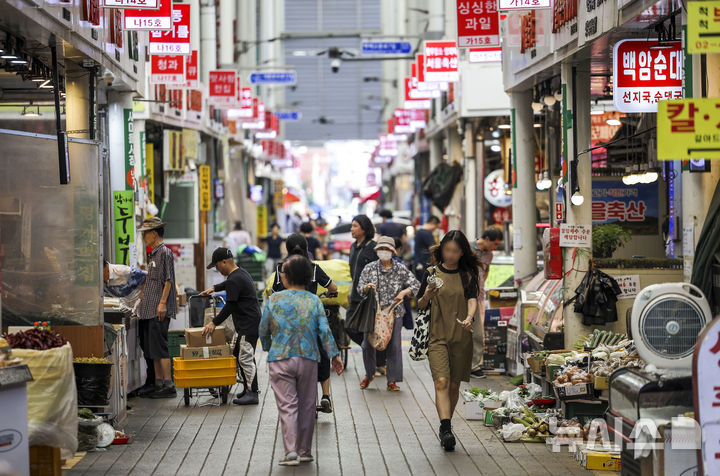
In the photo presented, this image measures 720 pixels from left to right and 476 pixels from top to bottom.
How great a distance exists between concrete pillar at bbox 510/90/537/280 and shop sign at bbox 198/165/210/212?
Answer: 11241 millimetres

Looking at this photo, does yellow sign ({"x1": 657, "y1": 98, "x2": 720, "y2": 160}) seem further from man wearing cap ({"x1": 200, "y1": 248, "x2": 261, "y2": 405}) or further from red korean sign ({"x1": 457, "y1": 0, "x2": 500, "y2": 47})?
red korean sign ({"x1": 457, "y1": 0, "x2": 500, "y2": 47})

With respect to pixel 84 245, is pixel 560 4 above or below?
above

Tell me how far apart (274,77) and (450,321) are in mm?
24970

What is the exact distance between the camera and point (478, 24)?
52.9 feet

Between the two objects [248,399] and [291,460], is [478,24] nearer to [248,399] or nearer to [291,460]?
[248,399]

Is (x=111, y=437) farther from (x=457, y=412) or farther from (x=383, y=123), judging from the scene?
(x=383, y=123)

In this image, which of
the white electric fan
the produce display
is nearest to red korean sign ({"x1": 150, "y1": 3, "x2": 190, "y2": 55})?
the produce display

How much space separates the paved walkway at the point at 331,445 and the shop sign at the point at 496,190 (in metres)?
10.9

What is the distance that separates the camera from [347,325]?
40.0ft

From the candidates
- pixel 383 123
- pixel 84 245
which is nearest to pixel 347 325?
pixel 84 245

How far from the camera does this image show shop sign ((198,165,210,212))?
82.4 feet

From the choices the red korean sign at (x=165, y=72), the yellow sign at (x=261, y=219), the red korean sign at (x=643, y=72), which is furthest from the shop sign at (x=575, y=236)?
the yellow sign at (x=261, y=219)

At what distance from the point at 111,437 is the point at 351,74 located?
185ft

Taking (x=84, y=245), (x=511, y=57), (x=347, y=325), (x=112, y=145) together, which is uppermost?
(x=511, y=57)
